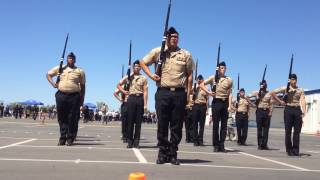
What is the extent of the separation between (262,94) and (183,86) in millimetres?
8048

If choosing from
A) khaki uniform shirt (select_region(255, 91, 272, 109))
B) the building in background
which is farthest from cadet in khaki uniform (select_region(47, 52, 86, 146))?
the building in background

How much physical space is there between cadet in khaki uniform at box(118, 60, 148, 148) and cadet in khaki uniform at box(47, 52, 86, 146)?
4.19 feet

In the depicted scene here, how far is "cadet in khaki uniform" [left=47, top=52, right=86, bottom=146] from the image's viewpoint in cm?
1278

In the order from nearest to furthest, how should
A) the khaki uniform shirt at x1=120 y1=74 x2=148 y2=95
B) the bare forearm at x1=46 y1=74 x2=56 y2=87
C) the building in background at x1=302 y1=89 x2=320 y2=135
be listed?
the bare forearm at x1=46 y1=74 x2=56 y2=87 < the khaki uniform shirt at x1=120 y1=74 x2=148 y2=95 < the building in background at x1=302 y1=89 x2=320 y2=135

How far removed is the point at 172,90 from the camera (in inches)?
353

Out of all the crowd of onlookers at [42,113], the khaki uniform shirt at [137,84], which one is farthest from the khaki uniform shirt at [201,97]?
the crowd of onlookers at [42,113]

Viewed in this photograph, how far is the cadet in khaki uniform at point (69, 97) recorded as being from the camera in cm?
1278

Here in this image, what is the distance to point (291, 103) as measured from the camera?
508 inches

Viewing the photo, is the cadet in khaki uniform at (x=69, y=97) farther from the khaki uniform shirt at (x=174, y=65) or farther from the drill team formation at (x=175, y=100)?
the khaki uniform shirt at (x=174, y=65)

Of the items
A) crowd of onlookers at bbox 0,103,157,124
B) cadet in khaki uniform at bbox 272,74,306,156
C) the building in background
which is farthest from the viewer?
crowd of onlookers at bbox 0,103,157,124

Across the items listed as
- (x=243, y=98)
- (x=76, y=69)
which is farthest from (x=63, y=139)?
(x=243, y=98)

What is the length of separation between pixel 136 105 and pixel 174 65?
4154 millimetres

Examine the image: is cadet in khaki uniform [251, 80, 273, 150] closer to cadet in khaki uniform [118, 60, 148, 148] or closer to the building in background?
cadet in khaki uniform [118, 60, 148, 148]

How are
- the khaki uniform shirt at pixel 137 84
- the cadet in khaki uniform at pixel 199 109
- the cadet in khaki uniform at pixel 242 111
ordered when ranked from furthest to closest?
the cadet in khaki uniform at pixel 242 111 → the cadet in khaki uniform at pixel 199 109 → the khaki uniform shirt at pixel 137 84
